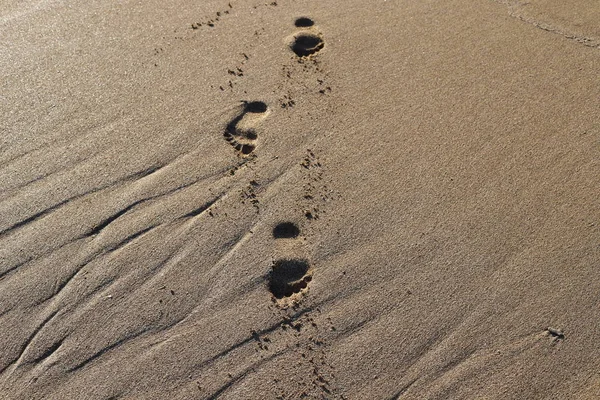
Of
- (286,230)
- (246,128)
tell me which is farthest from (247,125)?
(286,230)

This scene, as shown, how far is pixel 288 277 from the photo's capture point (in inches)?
104

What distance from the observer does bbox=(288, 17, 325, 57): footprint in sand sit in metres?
3.48

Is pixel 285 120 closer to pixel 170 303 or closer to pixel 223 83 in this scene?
pixel 223 83

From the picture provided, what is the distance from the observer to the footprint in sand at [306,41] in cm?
348

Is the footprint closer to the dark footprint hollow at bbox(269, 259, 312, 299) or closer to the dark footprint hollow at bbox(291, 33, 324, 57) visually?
the dark footprint hollow at bbox(291, 33, 324, 57)

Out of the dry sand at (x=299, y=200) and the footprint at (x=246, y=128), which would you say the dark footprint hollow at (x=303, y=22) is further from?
the footprint at (x=246, y=128)

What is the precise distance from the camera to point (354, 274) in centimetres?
266

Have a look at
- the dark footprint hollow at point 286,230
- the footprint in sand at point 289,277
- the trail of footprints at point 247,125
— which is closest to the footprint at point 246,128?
the trail of footprints at point 247,125

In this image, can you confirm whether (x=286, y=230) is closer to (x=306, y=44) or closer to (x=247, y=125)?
(x=247, y=125)

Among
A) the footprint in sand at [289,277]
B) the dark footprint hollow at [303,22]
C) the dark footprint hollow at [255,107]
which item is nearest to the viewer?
the footprint in sand at [289,277]

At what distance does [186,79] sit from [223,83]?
0.68ft

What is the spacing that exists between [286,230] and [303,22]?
4.84 feet

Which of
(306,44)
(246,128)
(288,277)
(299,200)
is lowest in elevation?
(288,277)

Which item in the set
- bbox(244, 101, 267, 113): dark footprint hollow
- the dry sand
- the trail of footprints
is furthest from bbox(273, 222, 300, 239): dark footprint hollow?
bbox(244, 101, 267, 113): dark footprint hollow
